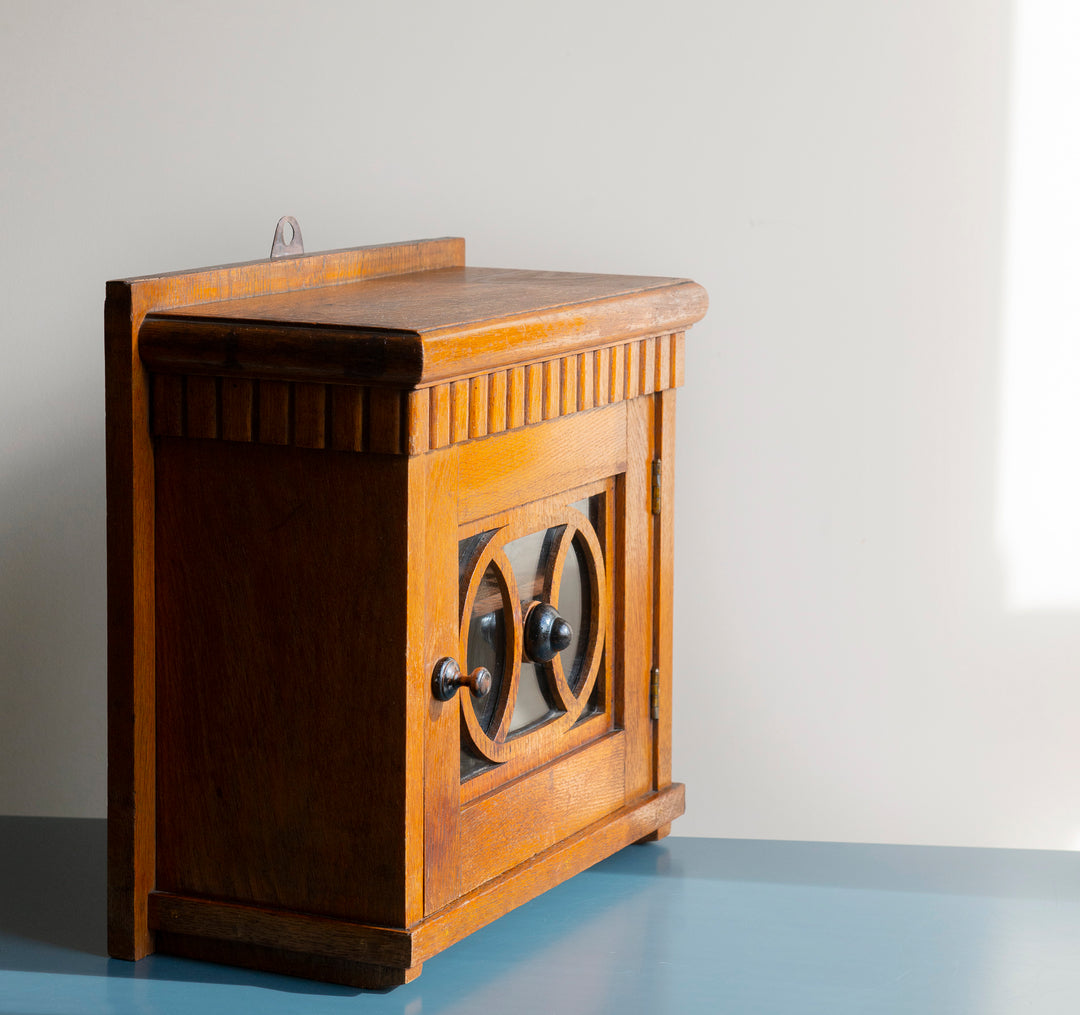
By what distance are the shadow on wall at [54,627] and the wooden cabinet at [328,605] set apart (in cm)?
49

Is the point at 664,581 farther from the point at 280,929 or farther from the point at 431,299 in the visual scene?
the point at 280,929

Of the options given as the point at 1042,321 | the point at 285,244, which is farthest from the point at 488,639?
the point at 1042,321

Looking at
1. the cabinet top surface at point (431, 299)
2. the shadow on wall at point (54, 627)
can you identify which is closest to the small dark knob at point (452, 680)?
the cabinet top surface at point (431, 299)

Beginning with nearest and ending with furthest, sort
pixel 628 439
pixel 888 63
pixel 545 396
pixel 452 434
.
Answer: pixel 452 434 < pixel 545 396 < pixel 628 439 < pixel 888 63

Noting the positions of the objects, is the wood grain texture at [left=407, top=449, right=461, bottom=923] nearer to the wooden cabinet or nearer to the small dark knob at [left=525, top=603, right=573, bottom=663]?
the wooden cabinet

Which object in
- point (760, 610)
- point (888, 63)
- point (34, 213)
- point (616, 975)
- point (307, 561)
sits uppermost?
point (888, 63)

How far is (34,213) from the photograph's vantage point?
5.34 ft

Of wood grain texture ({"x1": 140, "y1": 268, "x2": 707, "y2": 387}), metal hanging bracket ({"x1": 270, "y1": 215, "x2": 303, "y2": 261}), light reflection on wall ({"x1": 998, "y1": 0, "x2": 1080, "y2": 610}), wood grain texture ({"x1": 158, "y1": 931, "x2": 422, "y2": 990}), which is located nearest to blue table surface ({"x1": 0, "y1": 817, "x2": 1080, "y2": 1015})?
wood grain texture ({"x1": 158, "y1": 931, "x2": 422, "y2": 990})

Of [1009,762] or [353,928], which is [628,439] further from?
[1009,762]

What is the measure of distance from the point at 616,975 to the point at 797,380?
24.5 inches

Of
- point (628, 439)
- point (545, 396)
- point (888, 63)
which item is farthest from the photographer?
point (888, 63)

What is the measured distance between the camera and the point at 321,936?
1136 millimetres

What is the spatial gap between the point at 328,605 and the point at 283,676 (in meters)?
0.06

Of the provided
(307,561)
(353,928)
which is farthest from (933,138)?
(353,928)
